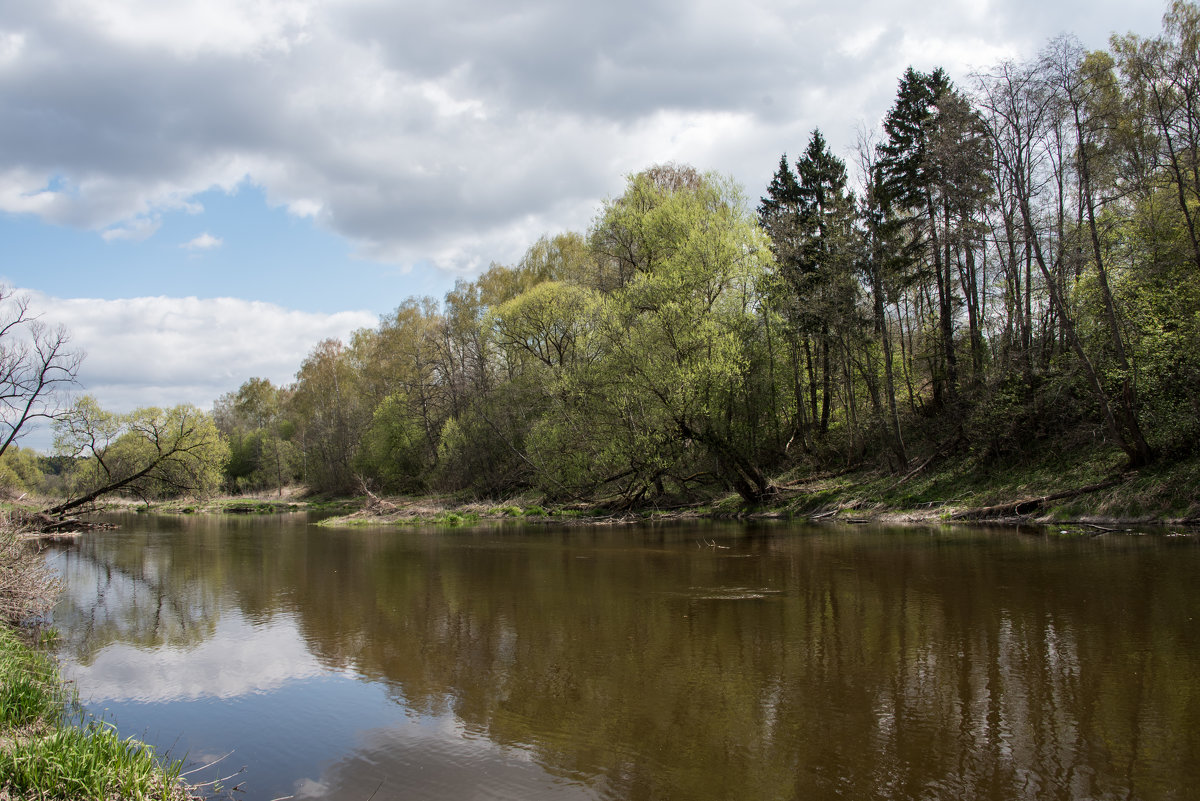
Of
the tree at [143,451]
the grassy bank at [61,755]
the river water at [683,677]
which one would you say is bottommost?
the river water at [683,677]

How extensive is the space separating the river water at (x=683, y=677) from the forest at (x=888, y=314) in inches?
366

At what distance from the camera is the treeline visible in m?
20.1

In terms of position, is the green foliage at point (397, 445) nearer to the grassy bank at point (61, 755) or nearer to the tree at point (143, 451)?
the tree at point (143, 451)

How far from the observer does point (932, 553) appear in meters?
16.5

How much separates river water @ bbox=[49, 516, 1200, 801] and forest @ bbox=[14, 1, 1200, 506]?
9300 millimetres

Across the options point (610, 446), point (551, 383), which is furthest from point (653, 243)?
point (610, 446)

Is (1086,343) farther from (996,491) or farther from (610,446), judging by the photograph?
(610,446)

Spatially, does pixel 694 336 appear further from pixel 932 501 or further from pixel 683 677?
pixel 683 677

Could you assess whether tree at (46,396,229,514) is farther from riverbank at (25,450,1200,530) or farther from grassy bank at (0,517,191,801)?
grassy bank at (0,517,191,801)

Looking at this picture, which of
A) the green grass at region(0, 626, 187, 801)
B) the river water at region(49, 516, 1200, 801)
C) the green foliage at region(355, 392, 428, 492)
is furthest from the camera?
the green foliage at region(355, 392, 428, 492)

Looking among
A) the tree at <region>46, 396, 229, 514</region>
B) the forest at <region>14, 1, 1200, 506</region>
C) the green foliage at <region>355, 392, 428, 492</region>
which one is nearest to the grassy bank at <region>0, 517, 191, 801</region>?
the tree at <region>46, 396, 229, 514</region>

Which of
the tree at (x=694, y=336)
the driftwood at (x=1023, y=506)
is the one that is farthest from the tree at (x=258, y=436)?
the driftwood at (x=1023, y=506)

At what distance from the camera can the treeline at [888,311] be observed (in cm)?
2012

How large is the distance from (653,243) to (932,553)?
2203 centimetres
